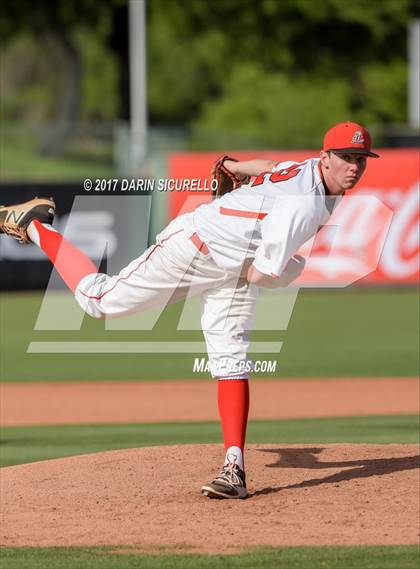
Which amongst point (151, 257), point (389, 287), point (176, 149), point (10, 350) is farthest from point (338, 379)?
point (176, 149)

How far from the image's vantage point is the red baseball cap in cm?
607

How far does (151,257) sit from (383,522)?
1.84m

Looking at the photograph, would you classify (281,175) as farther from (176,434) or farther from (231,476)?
(176,434)

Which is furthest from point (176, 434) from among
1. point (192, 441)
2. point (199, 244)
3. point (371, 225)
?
point (371, 225)

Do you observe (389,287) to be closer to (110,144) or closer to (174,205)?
(174,205)

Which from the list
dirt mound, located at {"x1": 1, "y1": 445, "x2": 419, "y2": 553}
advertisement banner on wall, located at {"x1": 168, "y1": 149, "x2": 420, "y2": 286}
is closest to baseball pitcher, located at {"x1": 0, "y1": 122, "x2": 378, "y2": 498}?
dirt mound, located at {"x1": 1, "y1": 445, "x2": 419, "y2": 553}

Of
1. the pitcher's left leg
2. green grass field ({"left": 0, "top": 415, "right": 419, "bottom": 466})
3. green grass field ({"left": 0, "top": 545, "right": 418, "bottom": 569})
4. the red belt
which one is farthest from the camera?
green grass field ({"left": 0, "top": 415, "right": 419, "bottom": 466})

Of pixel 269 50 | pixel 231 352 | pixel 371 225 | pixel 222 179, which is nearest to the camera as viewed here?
pixel 231 352

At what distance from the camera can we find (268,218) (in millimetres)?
6008

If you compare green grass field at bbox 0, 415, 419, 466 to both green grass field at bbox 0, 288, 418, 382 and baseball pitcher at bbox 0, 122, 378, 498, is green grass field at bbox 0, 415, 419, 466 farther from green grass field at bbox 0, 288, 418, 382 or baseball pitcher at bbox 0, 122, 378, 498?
green grass field at bbox 0, 288, 418, 382

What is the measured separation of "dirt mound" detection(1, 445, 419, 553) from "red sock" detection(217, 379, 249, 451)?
32 cm

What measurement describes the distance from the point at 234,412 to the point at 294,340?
897cm

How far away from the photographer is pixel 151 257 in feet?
21.9

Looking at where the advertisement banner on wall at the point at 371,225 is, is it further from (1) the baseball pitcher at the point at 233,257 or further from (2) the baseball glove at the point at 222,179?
(1) the baseball pitcher at the point at 233,257
